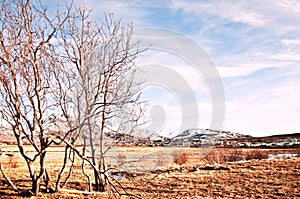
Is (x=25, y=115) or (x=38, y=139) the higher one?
(x=25, y=115)

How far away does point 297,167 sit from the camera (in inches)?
683

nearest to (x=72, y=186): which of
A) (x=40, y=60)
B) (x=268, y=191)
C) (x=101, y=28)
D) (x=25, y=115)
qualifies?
(x=25, y=115)

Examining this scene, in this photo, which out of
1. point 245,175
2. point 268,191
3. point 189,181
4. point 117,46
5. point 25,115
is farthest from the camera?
point 245,175

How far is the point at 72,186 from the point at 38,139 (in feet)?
9.44

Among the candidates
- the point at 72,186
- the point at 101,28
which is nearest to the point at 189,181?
the point at 72,186

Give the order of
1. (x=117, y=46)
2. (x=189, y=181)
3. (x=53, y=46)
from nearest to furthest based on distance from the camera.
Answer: (x=53, y=46) → (x=117, y=46) → (x=189, y=181)

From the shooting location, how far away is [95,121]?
1133cm

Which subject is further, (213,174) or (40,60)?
(213,174)

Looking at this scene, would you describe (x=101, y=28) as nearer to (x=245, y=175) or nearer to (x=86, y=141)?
(x=86, y=141)

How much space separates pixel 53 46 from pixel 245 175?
10133 mm

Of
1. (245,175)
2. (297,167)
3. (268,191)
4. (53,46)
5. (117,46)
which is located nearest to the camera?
(53,46)

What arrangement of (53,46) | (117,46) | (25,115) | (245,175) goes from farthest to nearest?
(245,175) < (117,46) < (53,46) < (25,115)

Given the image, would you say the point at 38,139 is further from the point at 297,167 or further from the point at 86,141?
the point at 297,167

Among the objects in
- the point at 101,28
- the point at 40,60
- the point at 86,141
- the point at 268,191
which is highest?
the point at 101,28
